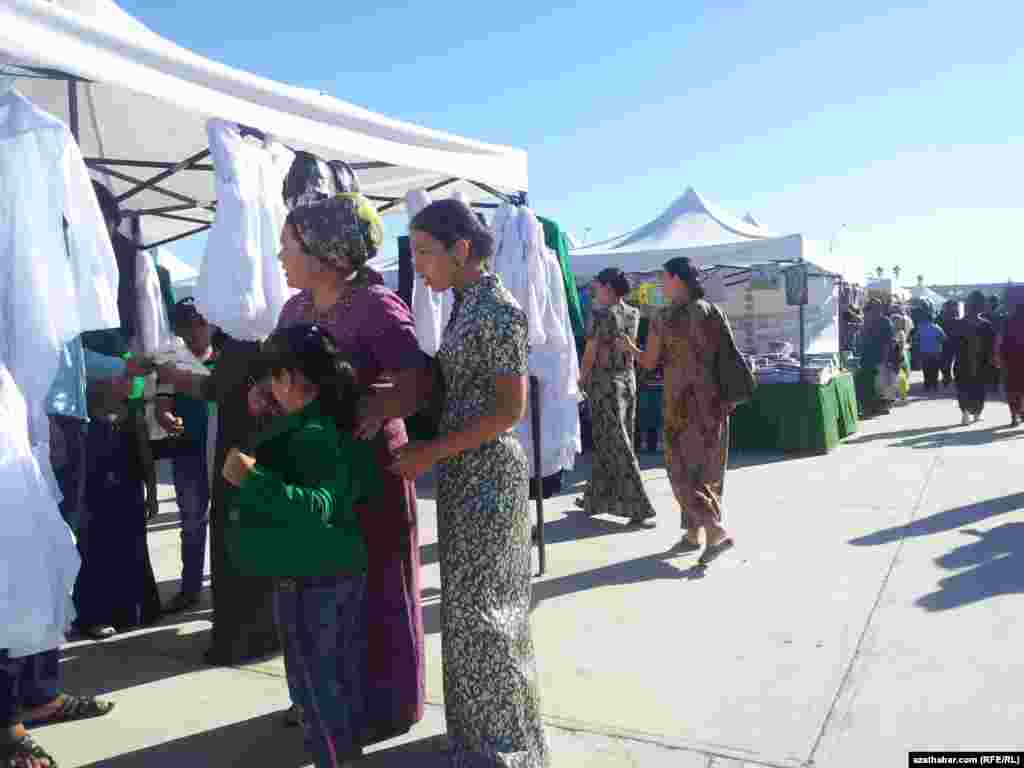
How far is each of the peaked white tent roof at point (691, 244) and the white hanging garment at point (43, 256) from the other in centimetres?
887

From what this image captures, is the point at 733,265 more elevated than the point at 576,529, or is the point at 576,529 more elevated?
the point at 733,265

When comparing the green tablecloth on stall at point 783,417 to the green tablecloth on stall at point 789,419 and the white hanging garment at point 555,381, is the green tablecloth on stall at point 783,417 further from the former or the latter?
the white hanging garment at point 555,381

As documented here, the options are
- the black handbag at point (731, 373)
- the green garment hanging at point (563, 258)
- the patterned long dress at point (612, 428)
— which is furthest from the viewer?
the patterned long dress at point (612, 428)

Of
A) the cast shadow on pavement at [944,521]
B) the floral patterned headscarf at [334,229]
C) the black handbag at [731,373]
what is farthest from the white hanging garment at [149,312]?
the cast shadow on pavement at [944,521]

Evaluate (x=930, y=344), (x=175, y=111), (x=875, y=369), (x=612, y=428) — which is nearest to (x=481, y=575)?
(x=612, y=428)

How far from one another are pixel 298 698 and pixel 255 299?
4.99 feet

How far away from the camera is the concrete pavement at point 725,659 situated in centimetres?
287

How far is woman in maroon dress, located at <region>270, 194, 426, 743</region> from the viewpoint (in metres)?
2.50

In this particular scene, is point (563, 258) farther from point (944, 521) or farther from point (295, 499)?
point (295, 499)

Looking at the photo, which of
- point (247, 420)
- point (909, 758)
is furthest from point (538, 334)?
point (909, 758)

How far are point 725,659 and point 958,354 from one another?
345 inches

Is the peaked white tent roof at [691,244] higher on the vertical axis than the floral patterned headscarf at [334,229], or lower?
higher

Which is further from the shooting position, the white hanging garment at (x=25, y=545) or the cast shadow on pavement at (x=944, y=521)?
the cast shadow on pavement at (x=944, y=521)

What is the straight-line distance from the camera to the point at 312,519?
2.08 metres
